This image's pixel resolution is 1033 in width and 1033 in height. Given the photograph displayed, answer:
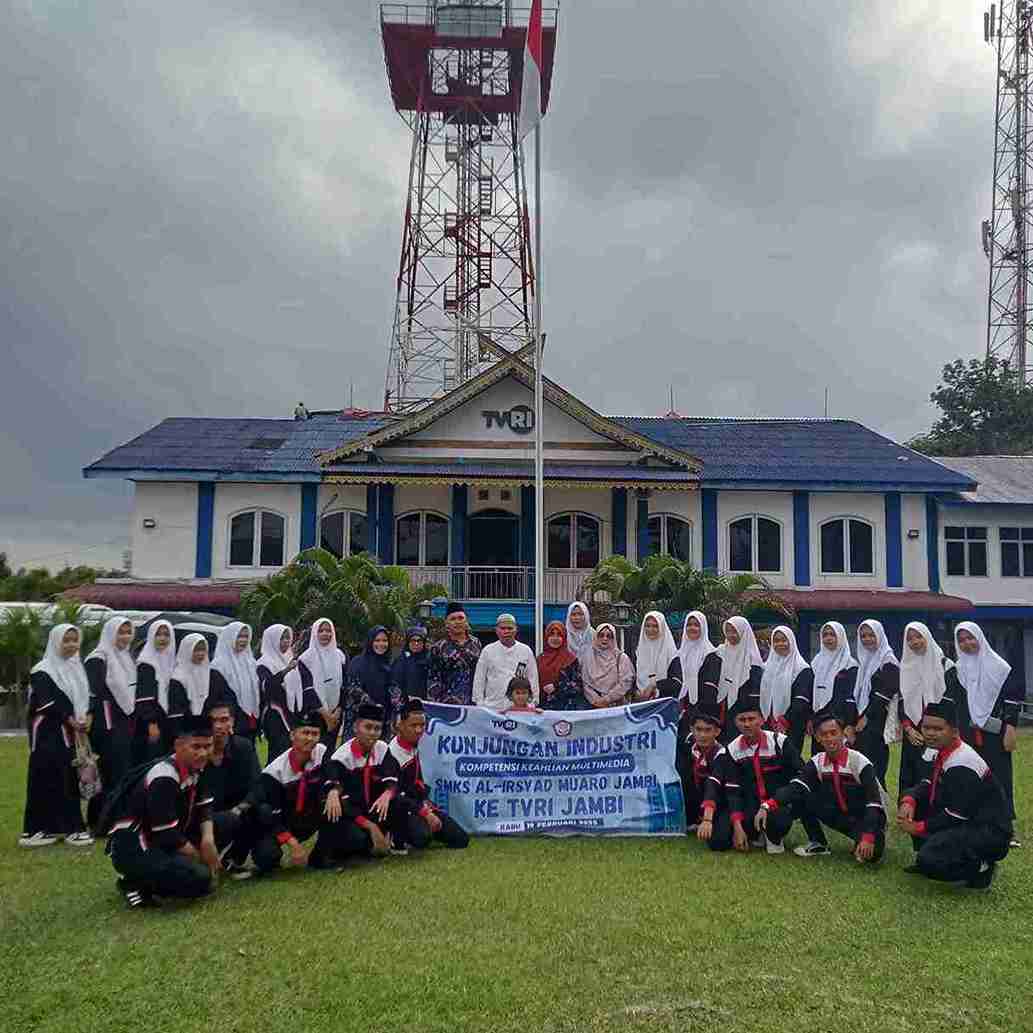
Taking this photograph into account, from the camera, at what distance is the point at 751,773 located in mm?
6789

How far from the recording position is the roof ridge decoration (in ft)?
62.6

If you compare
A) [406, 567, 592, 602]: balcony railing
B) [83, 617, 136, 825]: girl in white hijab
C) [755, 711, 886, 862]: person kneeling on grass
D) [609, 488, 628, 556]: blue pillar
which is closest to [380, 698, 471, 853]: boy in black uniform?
[755, 711, 886, 862]: person kneeling on grass

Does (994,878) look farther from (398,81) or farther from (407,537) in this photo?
(398,81)

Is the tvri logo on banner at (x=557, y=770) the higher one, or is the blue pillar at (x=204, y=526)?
the blue pillar at (x=204, y=526)

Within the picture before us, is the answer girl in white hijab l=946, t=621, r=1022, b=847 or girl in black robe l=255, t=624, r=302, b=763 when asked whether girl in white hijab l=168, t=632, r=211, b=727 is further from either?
girl in white hijab l=946, t=621, r=1022, b=847

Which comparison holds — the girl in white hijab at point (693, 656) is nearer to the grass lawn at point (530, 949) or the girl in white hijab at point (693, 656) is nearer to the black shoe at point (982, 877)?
the grass lawn at point (530, 949)

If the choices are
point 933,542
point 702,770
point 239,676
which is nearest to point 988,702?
point 702,770

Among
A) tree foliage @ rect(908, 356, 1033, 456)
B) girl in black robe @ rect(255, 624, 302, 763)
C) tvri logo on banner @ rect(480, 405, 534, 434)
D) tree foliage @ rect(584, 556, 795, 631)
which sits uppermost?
tree foliage @ rect(908, 356, 1033, 456)

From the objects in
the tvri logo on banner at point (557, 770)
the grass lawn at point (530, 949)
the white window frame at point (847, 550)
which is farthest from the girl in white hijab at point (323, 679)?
the white window frame at point (847, 550)

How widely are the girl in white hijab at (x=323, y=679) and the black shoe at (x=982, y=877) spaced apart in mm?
4926

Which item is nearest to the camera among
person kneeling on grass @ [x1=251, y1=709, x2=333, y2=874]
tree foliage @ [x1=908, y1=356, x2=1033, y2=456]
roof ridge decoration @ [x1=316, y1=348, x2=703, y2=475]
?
person kneeling on grass @ [x1=251, y1=709, x2=333, y2=874]

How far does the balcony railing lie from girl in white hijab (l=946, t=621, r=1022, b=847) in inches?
480

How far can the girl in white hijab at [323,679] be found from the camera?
26.5ft

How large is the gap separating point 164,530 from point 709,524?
1160 centimetres
